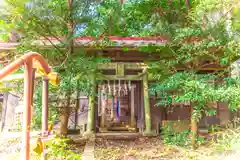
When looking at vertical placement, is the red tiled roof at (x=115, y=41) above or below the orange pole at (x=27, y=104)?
above

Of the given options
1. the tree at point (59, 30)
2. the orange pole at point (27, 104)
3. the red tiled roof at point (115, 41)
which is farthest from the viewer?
the red tiled roof at point (115, 41)

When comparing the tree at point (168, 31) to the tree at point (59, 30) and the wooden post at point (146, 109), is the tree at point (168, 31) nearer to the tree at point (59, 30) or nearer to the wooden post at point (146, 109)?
the tree at point (59, 30)

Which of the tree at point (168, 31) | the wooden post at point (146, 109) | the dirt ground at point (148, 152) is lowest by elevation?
the dirt ground at point (148, 152)

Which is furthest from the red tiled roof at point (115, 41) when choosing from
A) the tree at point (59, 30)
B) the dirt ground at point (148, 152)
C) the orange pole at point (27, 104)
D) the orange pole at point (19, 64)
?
the orange pole at point (27, 104)

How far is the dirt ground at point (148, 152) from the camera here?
3.82 metres

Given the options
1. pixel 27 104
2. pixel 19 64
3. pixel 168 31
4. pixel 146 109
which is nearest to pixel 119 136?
pixel 146 109

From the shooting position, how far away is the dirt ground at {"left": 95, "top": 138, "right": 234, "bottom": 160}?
150 inches

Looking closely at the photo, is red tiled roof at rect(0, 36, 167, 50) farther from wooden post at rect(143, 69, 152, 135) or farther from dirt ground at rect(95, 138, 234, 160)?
dirt ground at rect(95, 138, 234, 160)

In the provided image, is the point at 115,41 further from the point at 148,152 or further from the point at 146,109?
the point at 148,152

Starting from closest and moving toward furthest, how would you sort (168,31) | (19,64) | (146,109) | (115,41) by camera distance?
1. (19,64)
2. (168,31)
3. (115,41)
4. (146,109)

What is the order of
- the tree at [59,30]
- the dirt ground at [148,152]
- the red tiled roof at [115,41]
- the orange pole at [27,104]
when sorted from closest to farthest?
the orange pole at [27,104] < the dirt ground at [148,152] < the tree at [59,30] < the red tiled roof at [115,41]

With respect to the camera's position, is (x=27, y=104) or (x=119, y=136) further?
(x=119, y=136)

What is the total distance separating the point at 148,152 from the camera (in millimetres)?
4430

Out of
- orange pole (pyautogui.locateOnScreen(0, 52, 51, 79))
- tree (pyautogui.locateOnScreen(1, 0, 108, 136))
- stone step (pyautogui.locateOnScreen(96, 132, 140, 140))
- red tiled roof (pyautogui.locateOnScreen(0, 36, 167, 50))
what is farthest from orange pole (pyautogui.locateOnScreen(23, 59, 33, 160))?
stone step (pyautogui.locateOnScreen(96, 132, 140, 140))
